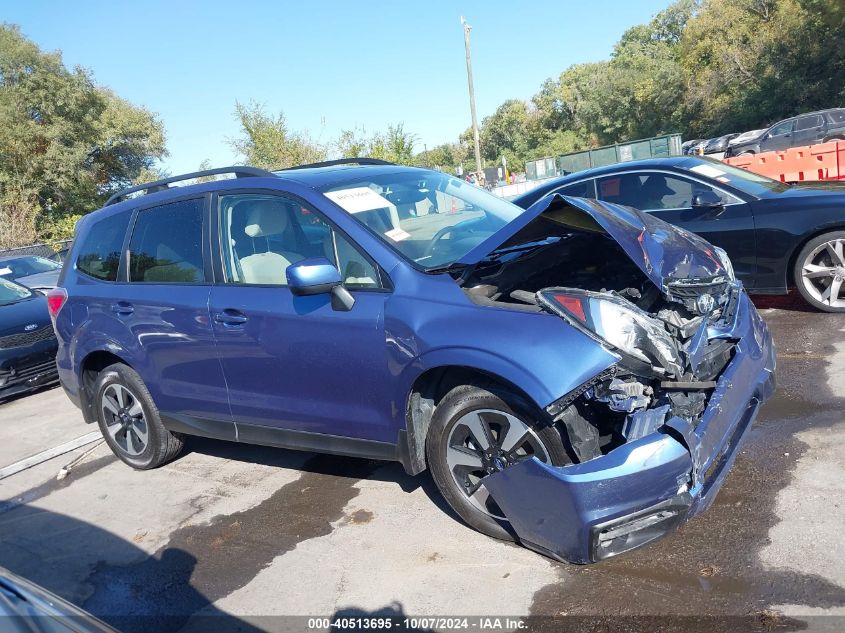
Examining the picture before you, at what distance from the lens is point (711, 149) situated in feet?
107

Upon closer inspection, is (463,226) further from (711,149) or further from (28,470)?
(711,149)

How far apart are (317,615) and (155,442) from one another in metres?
2.39

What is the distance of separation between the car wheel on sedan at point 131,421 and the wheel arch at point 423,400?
2.22 meters

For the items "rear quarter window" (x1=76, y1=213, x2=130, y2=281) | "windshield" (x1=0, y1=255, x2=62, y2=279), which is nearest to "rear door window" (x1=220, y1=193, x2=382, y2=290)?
"rear quarter window" (x1=76, y1=213, x2=130, y2=281)

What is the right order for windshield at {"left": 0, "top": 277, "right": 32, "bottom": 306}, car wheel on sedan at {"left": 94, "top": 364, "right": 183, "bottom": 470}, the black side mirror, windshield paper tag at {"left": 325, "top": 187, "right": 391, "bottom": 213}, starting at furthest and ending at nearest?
windshield at {"left": 0, "top": 277, "right": 32, "bottom": 306}, the black side mirror, car wheel on sedan at {"left": 94, "top": 364, "right": 183, "bottom": 470}, windshield paper tag at {"left": 325, "top": 187, "right": 391, "bottom": 213}

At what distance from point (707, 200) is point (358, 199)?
391 cm

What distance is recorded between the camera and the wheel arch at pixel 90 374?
16.8 feet

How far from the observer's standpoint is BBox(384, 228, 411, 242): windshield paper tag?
3.76 m

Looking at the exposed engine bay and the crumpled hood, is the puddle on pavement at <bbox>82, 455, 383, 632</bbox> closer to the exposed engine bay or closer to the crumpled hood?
the exposed engine bay

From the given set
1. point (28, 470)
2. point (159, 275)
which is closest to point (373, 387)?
point (159, 275)

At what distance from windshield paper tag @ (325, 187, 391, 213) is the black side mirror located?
365 cm

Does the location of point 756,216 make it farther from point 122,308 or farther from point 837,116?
point 837,116

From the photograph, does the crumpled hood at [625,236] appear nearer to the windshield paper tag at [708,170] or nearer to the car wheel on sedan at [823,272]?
the car wheel on sedan at [823,272]

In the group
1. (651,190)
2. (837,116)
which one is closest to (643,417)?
(651,190)
